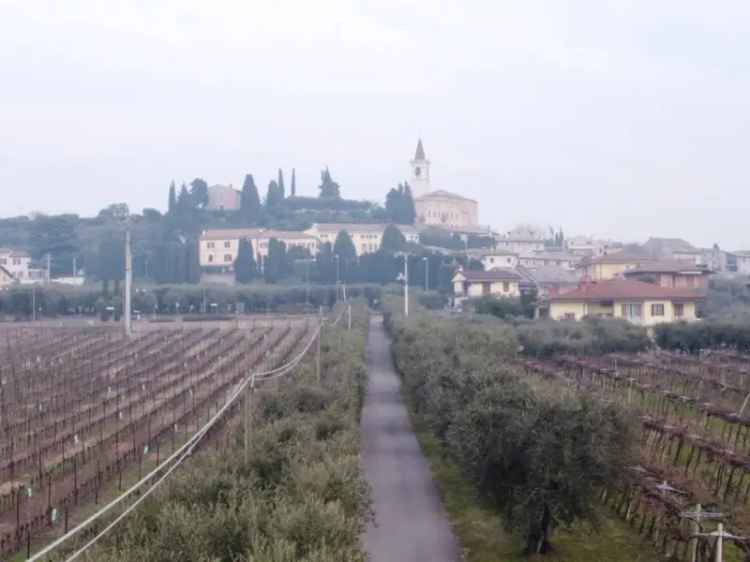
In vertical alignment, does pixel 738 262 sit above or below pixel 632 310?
above

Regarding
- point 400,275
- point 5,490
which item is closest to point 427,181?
point 400,275

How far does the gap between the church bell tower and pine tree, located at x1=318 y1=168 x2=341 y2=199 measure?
13512mm

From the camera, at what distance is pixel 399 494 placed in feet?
66.8

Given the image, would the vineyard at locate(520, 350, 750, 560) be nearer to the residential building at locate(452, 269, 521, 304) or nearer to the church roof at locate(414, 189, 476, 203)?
the residential building at locate(452, 269, 521, 304)

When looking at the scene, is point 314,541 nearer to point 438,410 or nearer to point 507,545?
point 507,545

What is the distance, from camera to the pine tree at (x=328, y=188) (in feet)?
491

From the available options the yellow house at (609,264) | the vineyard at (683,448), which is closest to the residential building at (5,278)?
the yellow house at (609,264)

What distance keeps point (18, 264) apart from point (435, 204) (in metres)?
64.4

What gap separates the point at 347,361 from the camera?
1218 inches

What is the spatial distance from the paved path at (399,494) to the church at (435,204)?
381ft

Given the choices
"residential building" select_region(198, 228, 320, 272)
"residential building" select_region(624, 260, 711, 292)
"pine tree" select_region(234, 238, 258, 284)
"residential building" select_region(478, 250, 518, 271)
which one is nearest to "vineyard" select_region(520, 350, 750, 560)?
"residential building" select_region(624, 260, 711, 292)

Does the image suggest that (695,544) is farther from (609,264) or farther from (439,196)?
(439,196)

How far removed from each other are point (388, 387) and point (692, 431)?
54.0 feet

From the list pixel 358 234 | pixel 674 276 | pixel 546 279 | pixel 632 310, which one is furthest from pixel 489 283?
pixel 358 234
